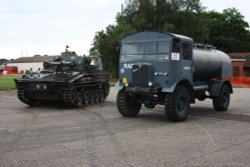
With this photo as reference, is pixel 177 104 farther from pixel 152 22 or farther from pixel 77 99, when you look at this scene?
pixel 152 22

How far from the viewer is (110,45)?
51562mm

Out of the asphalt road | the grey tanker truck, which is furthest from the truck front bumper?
the asphalt road

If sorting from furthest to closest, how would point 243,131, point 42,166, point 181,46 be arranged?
1. point 181,46
2. point 243,131
3. point 42,166

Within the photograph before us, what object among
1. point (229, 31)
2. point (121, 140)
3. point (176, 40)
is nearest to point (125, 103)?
point (176, 40)

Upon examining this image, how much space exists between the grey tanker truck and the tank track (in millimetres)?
3060

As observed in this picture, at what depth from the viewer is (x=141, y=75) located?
41.0 feet

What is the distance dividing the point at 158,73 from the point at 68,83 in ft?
14.5

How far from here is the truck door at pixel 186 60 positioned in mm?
12719

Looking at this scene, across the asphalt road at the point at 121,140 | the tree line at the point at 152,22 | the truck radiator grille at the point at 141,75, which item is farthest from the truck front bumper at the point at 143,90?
the tree line at the point at 152,22

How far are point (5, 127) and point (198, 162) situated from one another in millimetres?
5735

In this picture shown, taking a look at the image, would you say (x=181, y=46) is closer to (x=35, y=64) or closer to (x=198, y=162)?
(x=198, y=162)

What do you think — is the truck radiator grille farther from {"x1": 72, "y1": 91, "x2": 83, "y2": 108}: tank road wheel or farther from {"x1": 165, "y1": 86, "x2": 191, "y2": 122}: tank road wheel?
{"x1": 72, "y1": 91, "x2": 83, "y2": 108}: tank road wheel

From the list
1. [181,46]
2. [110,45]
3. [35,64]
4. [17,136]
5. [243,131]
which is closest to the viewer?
[17,136]

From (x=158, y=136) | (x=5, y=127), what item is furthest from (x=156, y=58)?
(x=5, y=127)
